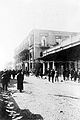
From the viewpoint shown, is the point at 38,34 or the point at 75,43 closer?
the point at 75,43

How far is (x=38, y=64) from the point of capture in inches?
1898

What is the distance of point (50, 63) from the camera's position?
4216cm

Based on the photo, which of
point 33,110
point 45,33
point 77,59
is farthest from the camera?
point 45,33

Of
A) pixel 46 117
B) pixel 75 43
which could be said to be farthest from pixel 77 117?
pixel 75 43

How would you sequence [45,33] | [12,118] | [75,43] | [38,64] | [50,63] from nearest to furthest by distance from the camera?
[12,118] → [75,43] → [50,63] → [38,64] → [45,33]

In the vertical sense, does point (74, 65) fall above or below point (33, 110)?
above

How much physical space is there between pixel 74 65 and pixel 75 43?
1127 cm

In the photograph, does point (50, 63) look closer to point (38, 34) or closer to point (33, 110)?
point (38, 34)

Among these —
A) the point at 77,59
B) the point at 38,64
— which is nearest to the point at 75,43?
the point at 77,59

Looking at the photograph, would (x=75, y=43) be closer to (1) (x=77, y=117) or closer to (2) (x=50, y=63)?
(1) (x=77, y=117)

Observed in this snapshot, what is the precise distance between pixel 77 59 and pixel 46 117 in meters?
21.9

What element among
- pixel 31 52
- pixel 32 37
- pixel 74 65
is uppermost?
pixel 32 37

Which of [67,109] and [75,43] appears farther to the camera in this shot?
[75,43]

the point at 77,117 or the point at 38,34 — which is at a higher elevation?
the point at 38,34
